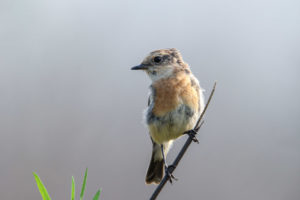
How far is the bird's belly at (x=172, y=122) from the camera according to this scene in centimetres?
351

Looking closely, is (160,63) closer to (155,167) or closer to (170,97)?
(170,97)

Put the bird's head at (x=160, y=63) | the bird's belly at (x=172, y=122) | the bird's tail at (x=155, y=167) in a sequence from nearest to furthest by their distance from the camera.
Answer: the bird's belly at (x=172, y=122)
the bird's head at (x=160, y=63)
the bird's tail at (x=155, y=167)

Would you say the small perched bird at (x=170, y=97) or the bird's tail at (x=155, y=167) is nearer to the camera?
the small perched bird at (x=170, y=97)

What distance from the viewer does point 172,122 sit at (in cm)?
353

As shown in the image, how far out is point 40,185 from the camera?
3.15 ft

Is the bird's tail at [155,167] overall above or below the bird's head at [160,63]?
below

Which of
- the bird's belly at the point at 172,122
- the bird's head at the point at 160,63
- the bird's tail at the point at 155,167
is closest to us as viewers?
the bird's belly at the point at 172,122

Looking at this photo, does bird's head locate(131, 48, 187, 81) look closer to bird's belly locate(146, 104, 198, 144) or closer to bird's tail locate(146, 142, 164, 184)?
bird's belly locate(146, 104, 198, 144)

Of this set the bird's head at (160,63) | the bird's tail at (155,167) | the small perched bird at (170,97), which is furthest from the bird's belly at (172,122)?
the bird's tail at (155,167)

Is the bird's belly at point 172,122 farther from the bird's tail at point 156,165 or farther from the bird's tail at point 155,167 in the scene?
the bird's tail at point 155,167

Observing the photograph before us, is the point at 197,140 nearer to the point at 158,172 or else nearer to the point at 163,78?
the point at 163,78

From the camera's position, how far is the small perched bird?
139 inches

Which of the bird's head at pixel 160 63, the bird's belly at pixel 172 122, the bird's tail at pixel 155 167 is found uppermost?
the bird's head at pixel 160 63

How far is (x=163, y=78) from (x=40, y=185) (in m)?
2.96
